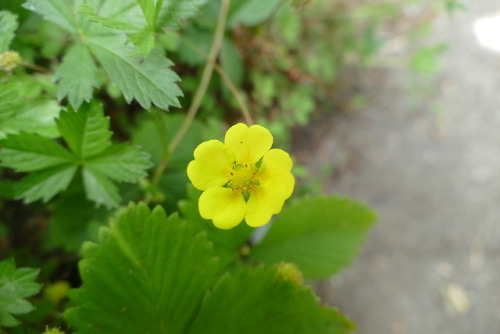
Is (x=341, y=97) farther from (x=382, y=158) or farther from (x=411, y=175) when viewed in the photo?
(x=411, y=175)

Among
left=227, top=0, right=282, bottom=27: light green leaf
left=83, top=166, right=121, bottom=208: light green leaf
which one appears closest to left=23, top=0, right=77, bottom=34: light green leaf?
left=83, top=166, right=121, bottom=208: light green leaf

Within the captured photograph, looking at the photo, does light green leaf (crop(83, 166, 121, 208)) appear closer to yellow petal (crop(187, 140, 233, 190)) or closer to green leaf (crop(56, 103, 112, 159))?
green leaf (crop(56, 103, 112, 159))

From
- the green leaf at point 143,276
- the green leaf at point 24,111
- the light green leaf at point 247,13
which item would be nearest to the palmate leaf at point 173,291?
the green leaf at point 143,276

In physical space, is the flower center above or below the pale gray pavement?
below

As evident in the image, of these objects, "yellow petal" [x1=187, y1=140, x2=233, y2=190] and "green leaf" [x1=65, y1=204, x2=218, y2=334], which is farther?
"green leaf" [x1=65, y1=204, x2=218, y2=334]

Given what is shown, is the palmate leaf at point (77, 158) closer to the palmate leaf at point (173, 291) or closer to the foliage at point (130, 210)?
the foliage at point (130, 210)

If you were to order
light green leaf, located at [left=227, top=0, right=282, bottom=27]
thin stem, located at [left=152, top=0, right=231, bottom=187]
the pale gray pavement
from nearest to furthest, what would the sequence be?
1. thin stem, located at [left=152, top=0, right=231, bottom=187]
2. light green leaf, located at [left=227, top=0, right=282, bottom=27]
3. the pale gray pavement

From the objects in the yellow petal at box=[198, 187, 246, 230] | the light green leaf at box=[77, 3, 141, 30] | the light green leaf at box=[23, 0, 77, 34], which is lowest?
the yellow petal at box=[198, 187, 246, 230]
